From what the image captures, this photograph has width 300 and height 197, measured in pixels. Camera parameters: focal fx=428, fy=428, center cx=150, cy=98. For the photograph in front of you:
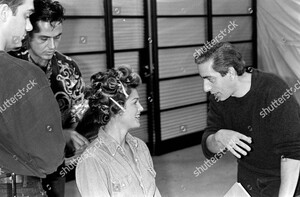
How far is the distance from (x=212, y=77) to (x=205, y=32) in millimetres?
4190

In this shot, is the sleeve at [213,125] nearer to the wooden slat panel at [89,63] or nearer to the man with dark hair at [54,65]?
the man with dark hair at [54,65]

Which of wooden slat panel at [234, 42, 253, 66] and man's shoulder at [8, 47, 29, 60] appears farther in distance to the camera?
wooden slat panel at [234, 42, 253, 66]

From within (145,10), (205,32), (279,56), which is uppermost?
(145,10)

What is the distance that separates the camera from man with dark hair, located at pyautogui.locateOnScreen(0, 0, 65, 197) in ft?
4.12

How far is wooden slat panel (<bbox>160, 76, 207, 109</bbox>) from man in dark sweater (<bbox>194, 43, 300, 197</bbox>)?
344cm

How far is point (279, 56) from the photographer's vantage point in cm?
634

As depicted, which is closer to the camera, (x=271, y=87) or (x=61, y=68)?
(x=271, y=87)

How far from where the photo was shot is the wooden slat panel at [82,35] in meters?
4.37

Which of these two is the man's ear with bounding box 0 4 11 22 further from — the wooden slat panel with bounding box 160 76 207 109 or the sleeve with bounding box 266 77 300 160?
the wooden slat panel with bounding box 160 76 207 109

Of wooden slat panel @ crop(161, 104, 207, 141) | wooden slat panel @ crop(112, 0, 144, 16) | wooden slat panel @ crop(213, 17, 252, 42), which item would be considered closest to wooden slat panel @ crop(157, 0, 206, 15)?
wooden slat panel @ crop(112, 0, 144, 16)

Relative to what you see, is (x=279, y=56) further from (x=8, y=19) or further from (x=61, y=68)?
(x=8, y=19)

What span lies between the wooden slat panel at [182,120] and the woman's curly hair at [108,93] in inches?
139

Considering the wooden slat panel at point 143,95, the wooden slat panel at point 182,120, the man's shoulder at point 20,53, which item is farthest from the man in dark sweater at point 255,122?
the wooden slat panel at point 182,120

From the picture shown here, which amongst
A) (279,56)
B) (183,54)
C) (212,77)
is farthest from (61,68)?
(279,56)
